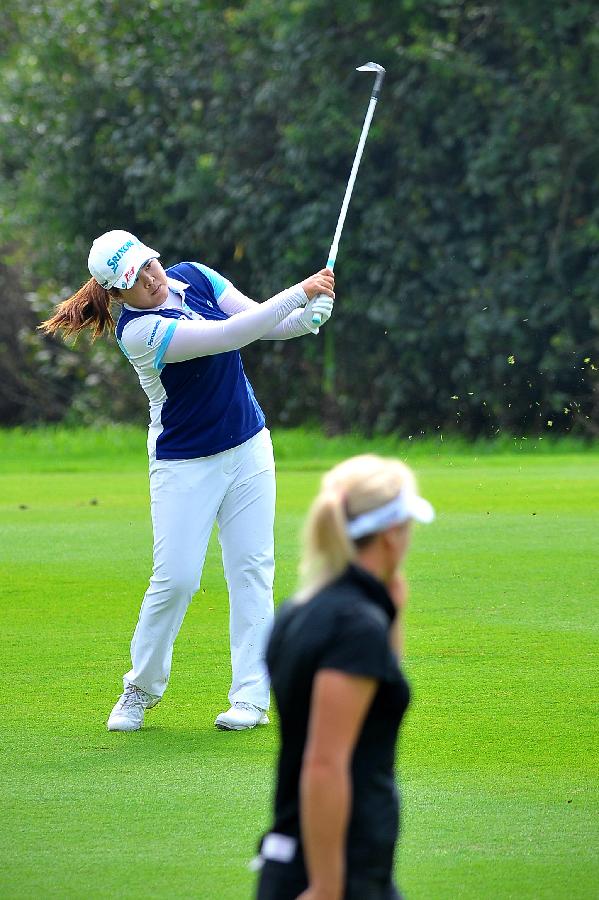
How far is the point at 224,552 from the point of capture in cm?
719

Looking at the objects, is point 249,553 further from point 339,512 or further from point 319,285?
point 339,512

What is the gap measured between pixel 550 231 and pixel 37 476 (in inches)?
395

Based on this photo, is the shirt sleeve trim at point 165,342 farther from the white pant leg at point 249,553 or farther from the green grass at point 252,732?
the green grass at point 252,732

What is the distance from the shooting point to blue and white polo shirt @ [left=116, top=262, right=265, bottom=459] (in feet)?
22.7

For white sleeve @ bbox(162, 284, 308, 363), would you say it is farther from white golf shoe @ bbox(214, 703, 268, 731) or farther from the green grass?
the green grass

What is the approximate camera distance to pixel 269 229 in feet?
95.6

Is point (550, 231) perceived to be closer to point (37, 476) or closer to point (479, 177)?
point (479, 177)

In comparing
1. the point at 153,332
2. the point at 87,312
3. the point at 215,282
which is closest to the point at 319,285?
the point at 215,282

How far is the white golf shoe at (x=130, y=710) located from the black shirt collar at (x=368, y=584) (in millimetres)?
4019

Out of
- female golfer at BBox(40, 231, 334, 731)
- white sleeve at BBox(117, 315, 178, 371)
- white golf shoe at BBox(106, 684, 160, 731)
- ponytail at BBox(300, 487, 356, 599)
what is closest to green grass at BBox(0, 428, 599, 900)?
white golf shoe at BBox(106, 684, 160, 731)

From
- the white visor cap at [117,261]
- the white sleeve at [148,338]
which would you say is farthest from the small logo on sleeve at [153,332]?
the white visor cap at [117,261]

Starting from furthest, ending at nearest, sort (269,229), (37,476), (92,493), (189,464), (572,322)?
(269,229) → (572,322) → (37,476) → (92,493) → (189,464)

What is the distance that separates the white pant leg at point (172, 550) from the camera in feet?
22.9

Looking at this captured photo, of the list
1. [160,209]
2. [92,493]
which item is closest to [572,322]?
[160,209]
